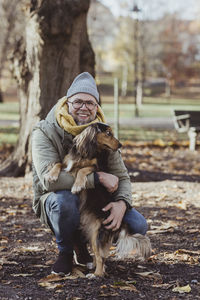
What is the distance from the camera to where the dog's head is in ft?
12.0

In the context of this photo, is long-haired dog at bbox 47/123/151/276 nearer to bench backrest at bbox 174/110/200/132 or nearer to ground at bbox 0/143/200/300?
ground at bbox 0/143/200/300

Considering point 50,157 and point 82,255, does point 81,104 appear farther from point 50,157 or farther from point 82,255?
point 82,255

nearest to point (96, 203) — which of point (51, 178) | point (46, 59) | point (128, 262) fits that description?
point (51, 178)

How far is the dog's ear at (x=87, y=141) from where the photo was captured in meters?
3.65

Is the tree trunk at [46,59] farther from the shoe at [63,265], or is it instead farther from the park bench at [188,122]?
the park bench at [188,122]

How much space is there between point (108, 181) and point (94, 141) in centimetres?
36

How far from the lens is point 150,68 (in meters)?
61.6

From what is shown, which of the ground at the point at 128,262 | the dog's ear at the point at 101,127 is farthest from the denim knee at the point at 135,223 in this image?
the dog's ear at the point at 101,127

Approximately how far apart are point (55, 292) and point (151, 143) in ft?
32.7

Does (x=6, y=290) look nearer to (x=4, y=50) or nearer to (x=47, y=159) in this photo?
(x=47, y=159)

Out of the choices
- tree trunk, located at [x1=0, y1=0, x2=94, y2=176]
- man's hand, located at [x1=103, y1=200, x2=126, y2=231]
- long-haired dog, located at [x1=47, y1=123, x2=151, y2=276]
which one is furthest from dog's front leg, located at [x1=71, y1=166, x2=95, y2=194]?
tree trunk, located at [x1=0, y1=0, x2=94, y2=176]

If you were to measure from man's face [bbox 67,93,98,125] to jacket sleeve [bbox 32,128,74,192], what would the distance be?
0.32 meters

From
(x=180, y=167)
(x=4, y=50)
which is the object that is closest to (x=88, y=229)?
(x=180, y=167)

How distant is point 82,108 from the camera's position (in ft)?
12.9
